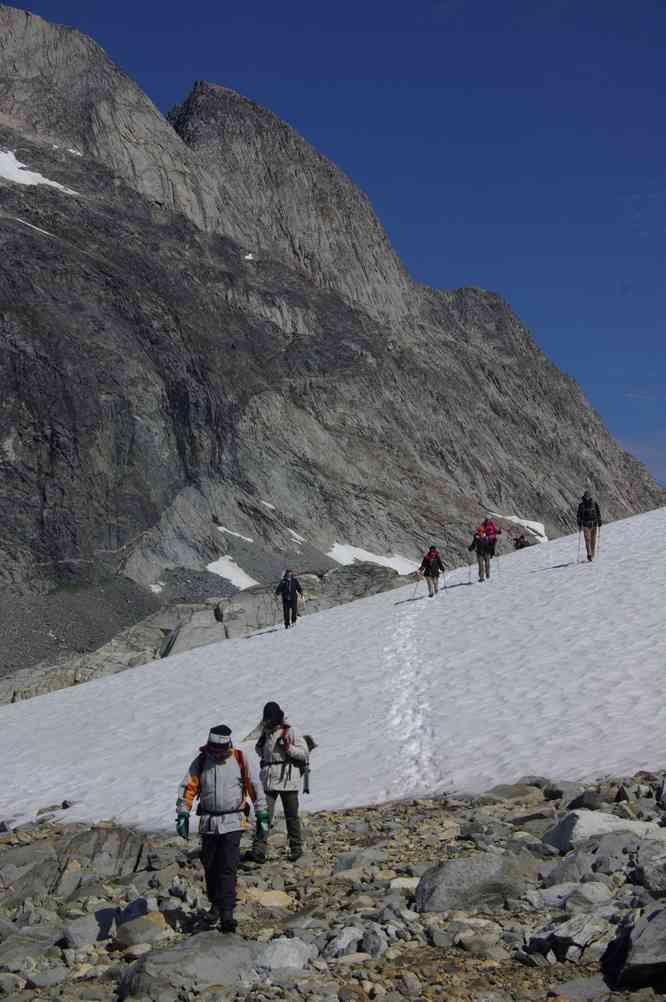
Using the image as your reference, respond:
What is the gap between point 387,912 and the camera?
733cm

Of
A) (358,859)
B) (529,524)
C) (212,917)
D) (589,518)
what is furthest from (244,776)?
(529,524)

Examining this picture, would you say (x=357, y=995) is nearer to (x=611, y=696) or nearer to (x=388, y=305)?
(x=611, y=696)

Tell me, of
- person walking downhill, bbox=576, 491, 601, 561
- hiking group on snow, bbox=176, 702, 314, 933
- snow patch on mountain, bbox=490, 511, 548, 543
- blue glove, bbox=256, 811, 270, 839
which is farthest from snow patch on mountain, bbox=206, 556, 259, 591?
hiking group on snow, bbox=176, 702, 314, 933

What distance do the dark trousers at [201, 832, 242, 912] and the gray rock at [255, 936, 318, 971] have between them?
0.90m

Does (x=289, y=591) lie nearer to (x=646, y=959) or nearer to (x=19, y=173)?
(x=646, y=959)

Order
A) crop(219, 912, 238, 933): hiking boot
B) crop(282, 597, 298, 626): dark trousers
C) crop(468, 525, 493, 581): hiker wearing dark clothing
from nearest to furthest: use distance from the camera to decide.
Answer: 1. crop(219, 912, 238, 933): hiking boot
2. crop(282, 597, 298, 626): dark trousers
3. crop(468, 525, 493, 581): hiker wearing dark clothing

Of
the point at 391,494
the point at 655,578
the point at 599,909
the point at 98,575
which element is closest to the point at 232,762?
the point at 599,909

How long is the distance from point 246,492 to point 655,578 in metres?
51.4

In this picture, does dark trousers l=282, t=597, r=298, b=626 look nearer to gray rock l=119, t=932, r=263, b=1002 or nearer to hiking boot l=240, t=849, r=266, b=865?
hiking boot l=240, t=849, r=266, b=865

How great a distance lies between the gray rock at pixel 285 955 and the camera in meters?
6.69

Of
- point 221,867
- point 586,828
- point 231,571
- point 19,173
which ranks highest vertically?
point 19,173

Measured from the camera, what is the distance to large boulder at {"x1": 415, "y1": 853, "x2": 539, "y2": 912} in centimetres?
735

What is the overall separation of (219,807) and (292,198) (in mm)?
112537

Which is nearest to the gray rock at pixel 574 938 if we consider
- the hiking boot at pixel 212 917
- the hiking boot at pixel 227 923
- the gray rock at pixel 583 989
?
the gray rock at pixel 583 989
